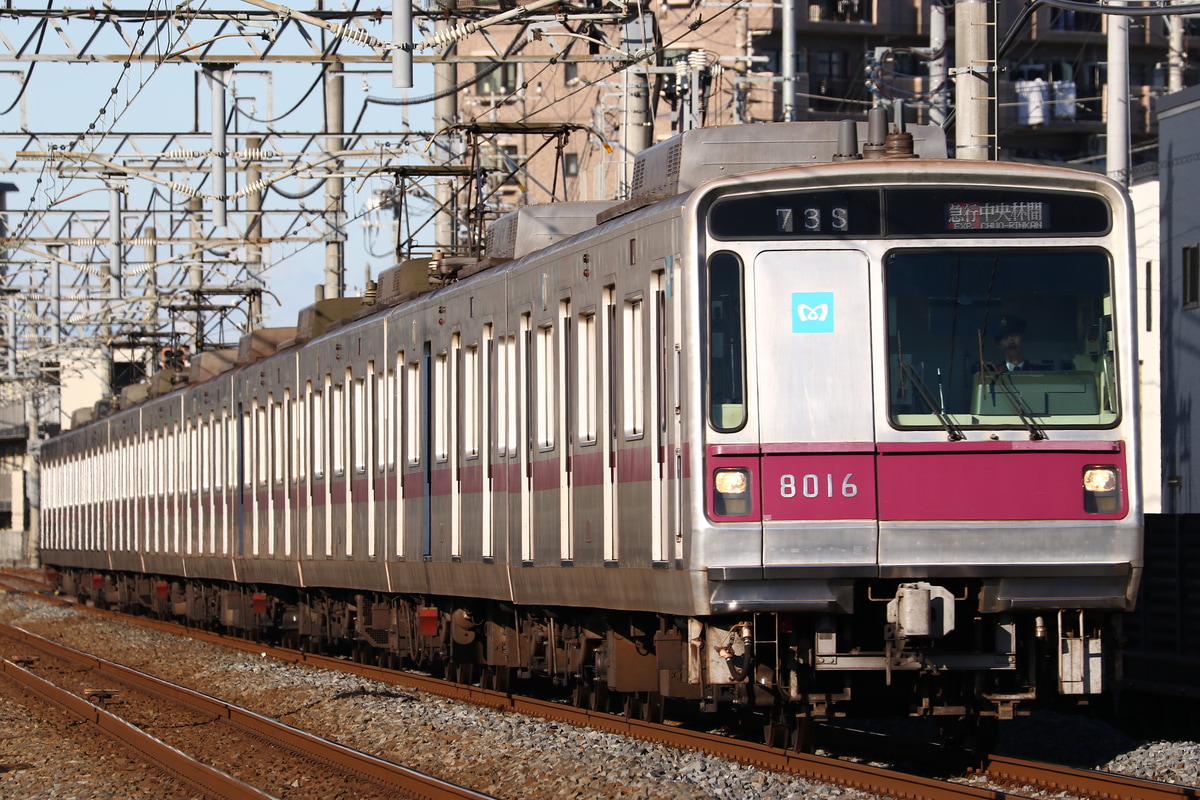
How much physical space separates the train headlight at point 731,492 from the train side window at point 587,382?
71.2 inches

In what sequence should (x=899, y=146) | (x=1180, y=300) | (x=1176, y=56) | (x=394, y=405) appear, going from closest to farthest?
(x=899, y=146) → (x=394, y=405) → (x=1180, y=300) → (x=1176, y=56)

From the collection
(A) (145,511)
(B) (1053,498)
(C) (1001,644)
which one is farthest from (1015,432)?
(A) (145,511)

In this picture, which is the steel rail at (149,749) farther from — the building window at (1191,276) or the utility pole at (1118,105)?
the building window at (1191,276)

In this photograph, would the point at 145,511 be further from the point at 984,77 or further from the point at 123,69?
the point at 984,77

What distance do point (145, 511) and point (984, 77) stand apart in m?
16.4

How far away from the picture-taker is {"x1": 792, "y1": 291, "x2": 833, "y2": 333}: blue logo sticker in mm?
8914

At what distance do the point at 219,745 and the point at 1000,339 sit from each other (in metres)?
5.83

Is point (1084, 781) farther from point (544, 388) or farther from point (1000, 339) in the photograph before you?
point (544, 388)

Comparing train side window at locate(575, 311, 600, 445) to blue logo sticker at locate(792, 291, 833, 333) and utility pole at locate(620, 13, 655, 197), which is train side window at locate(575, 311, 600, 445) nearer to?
blue logo sticker at locate(792, 291, 833, 333)

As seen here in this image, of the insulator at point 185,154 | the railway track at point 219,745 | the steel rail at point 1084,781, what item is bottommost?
the railway track at point 219,745

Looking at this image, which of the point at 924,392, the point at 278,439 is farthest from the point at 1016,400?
the point at 278,439

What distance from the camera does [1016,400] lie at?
29.0ft

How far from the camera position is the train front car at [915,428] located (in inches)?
344

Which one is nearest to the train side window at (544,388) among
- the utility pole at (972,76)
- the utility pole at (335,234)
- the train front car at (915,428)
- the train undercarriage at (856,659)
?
the train undercarriage at (856,659)
